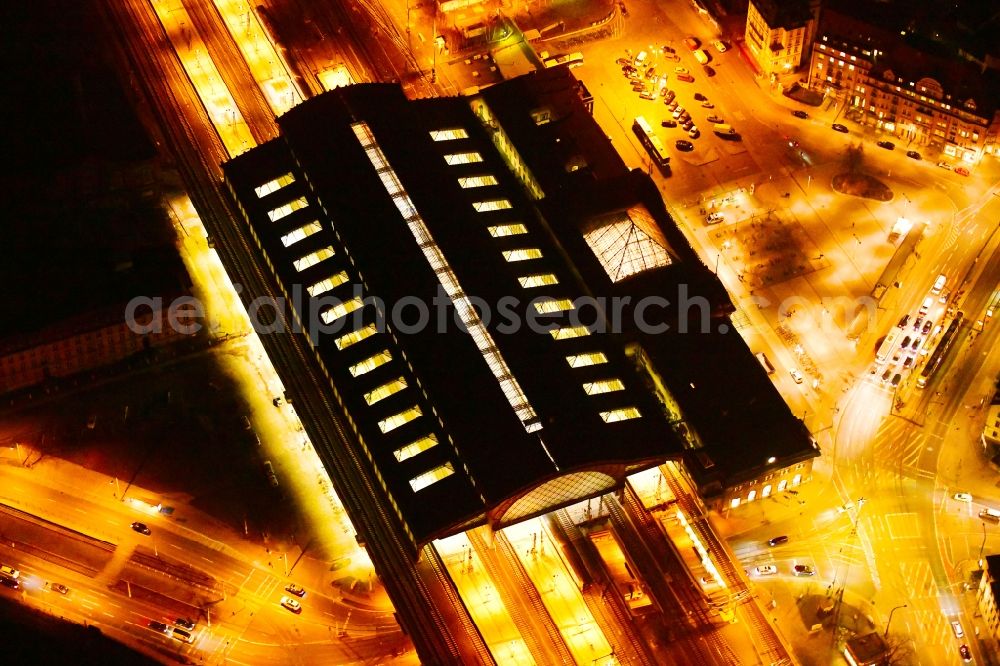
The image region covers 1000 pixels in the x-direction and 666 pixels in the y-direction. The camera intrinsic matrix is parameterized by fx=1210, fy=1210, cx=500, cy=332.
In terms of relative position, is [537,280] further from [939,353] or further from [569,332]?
[939,353]

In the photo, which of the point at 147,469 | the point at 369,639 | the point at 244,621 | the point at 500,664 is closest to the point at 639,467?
the point at 500,664

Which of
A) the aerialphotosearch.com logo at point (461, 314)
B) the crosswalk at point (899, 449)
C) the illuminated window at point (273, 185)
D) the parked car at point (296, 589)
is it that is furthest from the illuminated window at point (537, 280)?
the parked car at point (296, 589)

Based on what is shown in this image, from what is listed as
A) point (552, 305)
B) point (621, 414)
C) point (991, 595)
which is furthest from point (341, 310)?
point (991, 595)

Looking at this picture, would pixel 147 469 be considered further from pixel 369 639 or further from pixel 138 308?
pixel 369 639

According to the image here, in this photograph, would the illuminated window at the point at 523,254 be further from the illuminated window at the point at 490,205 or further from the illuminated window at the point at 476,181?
the illuminated window at the point at 476,181

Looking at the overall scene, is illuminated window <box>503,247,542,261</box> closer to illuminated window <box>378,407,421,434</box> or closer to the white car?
illuminated window <box>378,407,421,434</box>

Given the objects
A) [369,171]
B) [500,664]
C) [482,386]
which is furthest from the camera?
[369,171]
